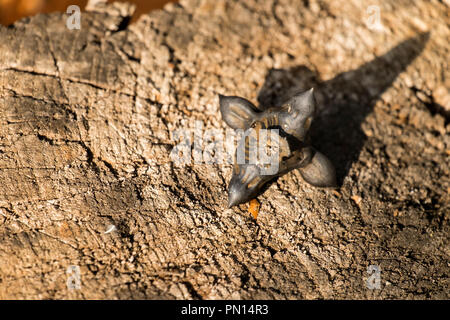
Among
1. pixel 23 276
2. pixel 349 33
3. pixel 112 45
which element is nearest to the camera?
pixel 23 276

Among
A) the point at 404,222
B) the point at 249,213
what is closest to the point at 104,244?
the point at 249,213

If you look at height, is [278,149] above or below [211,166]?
below

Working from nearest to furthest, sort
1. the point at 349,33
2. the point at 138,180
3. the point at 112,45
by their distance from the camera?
the point at 138,180 → the point at 112,45 → the point at 349,33

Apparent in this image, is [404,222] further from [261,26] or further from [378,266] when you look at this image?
[261,26]

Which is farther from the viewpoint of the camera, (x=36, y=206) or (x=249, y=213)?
(x=249, y=213)
